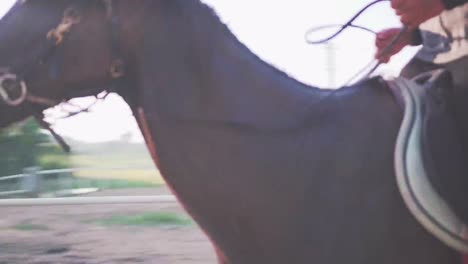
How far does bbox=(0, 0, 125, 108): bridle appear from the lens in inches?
83.9

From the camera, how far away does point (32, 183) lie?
10.5 m

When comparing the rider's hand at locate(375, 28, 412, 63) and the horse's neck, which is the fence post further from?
the horse's neck

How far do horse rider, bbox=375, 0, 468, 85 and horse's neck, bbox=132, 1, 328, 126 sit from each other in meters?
0.55

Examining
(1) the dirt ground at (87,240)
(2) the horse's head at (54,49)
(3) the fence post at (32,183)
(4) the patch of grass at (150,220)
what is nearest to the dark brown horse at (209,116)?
(2) the horse's head at (54,49)

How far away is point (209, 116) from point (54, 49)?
1.65 ft

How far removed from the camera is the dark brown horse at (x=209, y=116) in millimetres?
2121

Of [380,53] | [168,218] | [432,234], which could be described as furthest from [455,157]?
[168,218]

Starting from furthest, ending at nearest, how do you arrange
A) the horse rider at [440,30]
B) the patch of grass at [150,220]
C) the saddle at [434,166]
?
1. the patch of grass at [150,220]
2. the horse rider at [440,30]
3. the saddle at [434,166]

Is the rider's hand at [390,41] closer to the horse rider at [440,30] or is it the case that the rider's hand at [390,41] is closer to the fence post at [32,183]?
the horse rider at [440,30]

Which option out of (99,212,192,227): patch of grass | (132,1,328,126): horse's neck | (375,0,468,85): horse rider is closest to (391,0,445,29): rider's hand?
(375,0,468,85): horse rider

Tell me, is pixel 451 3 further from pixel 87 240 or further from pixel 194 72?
pixel 87 240

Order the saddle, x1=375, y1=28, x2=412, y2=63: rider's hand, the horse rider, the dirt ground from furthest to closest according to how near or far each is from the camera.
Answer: the dirt ground → x1=375, y1=28, x2=412, y2=63: rider's hand → the horse rider → the saddle

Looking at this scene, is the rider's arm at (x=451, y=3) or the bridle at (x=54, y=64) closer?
the bridle at (x=54, y=64)

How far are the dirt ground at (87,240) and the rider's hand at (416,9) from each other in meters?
4.61
